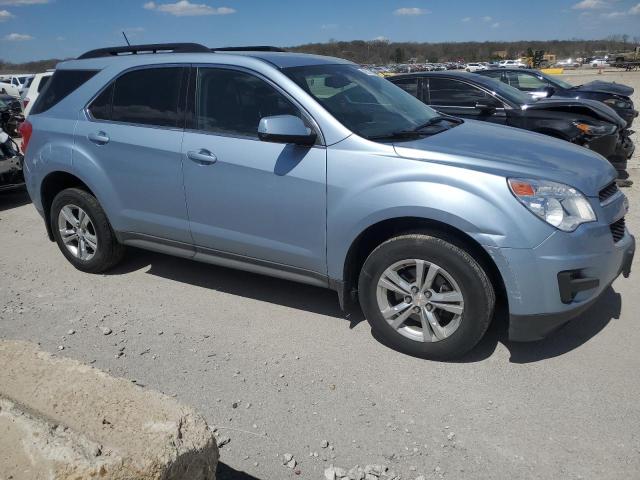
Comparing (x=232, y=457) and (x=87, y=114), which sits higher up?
(x=87, y=114)

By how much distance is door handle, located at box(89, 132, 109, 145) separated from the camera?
15.0ft

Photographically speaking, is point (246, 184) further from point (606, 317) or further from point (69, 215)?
point (606, 317)

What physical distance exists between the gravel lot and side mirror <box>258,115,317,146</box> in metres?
1.34

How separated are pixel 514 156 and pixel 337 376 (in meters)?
1.71

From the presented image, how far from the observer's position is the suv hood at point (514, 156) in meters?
3.30

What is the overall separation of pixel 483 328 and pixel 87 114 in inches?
140

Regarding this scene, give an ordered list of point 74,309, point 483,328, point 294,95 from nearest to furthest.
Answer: point 483,328
point 294,95
point 74,309

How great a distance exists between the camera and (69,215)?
5.09 meters

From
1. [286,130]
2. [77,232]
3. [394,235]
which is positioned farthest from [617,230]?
[77,232]

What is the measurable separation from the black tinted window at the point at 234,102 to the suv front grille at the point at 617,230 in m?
2.08

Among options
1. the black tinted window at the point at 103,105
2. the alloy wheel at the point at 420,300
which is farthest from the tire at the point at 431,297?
the black tinted window at the point at 103,105

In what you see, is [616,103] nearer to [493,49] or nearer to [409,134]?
[409,134]

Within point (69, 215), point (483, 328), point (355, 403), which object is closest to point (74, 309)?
point (69, 215)

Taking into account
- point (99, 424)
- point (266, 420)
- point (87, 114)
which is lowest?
point (266, 420)
